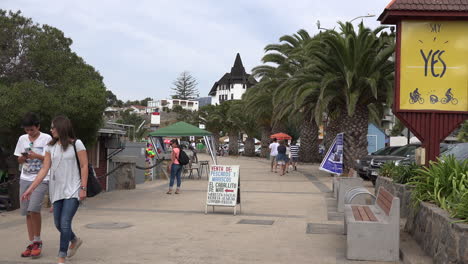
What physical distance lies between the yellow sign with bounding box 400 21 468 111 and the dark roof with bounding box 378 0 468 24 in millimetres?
183

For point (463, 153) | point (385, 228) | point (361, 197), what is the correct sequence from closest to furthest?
point (385, 228) < point (361, 197) < point (463, 153)

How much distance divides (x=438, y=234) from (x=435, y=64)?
4.80 meters

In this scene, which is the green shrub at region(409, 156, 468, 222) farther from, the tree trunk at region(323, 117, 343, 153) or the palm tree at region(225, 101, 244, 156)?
the palm tree at region(225, 101, 244, 156)

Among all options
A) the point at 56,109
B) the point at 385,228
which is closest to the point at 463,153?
the point at 385,228

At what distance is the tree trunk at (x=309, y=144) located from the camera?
3844cm

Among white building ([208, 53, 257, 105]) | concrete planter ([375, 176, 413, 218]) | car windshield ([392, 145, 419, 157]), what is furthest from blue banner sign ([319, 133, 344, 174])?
white building ([208, 53, 257, 105])

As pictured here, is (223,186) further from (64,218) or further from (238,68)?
(238,68)

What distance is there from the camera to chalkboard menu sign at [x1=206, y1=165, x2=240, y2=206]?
11.6 m

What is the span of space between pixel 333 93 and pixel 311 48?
2143mm

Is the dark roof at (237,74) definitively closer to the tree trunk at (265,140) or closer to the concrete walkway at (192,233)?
the tree trunk at (265,140)

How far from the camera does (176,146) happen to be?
16031 millimetres

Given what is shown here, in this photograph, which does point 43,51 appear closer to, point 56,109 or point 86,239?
point 56,109

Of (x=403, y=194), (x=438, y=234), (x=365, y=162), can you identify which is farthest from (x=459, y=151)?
(x=438, y=234)

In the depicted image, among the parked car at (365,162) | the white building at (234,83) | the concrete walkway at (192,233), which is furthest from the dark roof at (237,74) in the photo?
the concrete walkway at (192,233)
